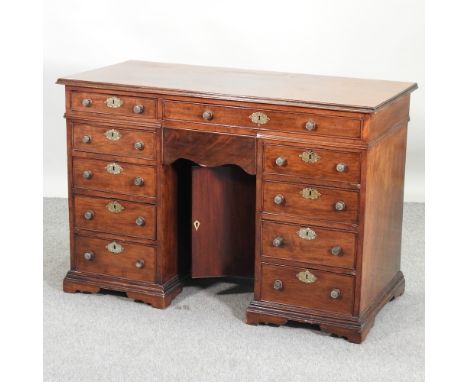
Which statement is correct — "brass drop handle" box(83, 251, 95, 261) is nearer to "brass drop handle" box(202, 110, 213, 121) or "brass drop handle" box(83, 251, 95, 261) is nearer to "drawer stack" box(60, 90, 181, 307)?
"drawer stack" box(60, 90, 181, 307)

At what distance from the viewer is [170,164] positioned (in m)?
4.23

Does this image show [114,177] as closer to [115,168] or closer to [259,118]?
[115,168]

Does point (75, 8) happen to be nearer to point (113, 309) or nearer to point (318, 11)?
point (318, 11)

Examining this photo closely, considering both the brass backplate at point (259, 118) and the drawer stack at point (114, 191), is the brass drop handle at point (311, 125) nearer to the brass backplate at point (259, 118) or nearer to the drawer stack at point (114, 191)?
the brass backplate at point (259, 118)

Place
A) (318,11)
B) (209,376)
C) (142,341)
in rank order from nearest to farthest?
(209,376) < (142,341) < (318,11)

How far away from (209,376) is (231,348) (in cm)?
24

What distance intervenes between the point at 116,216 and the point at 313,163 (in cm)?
92

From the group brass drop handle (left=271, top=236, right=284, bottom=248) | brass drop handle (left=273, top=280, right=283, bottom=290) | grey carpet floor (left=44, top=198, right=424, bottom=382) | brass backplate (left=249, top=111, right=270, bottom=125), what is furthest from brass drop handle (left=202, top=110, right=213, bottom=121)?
grey carpet floor (left=44, top=198, right=424, bottom=382)

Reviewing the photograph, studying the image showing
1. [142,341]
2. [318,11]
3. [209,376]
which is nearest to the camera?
[209,376]

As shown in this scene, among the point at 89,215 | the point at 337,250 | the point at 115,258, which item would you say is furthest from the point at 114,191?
the point at 337,250

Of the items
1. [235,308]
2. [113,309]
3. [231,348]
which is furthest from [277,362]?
[113,309]

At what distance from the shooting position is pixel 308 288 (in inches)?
159

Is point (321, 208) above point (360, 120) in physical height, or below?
below

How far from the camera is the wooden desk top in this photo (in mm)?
3898
